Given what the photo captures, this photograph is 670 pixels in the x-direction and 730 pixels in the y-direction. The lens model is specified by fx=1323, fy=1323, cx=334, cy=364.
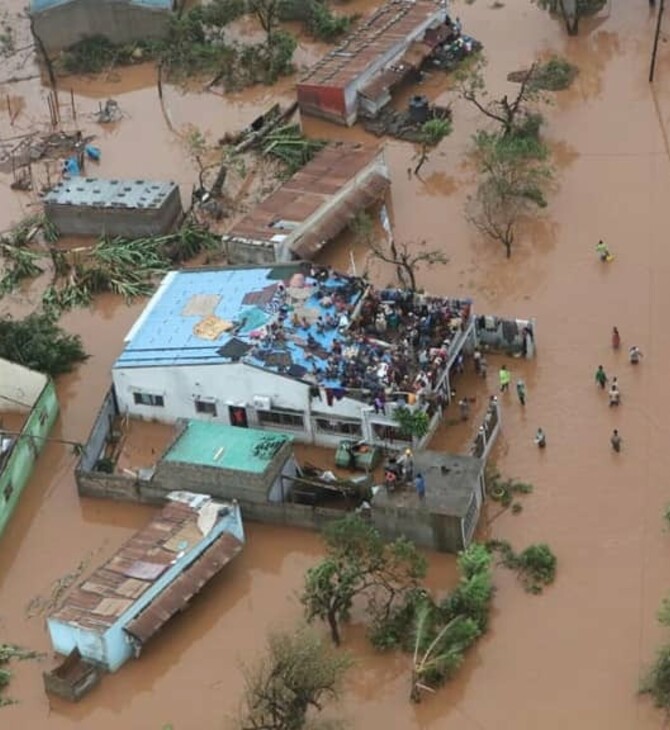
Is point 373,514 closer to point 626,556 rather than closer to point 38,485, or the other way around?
point 626,556

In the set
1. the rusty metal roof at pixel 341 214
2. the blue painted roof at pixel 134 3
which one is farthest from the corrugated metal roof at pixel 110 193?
the blue painted roof at pixel 134 3

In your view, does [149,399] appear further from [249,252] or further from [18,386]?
[249,252]

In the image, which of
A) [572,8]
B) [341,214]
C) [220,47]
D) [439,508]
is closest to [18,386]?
[341,214]

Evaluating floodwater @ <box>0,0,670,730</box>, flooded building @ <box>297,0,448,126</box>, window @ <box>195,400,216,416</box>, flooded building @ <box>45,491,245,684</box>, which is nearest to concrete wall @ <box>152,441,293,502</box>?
flooded building @ <box>45,491,245,684</box>

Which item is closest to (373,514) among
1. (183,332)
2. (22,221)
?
(183,332)

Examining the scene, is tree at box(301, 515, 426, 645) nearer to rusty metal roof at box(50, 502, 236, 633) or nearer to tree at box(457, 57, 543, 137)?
rusty metal roof at box(50, 502, 236, 633)

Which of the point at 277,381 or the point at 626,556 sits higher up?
the point at 277,381
